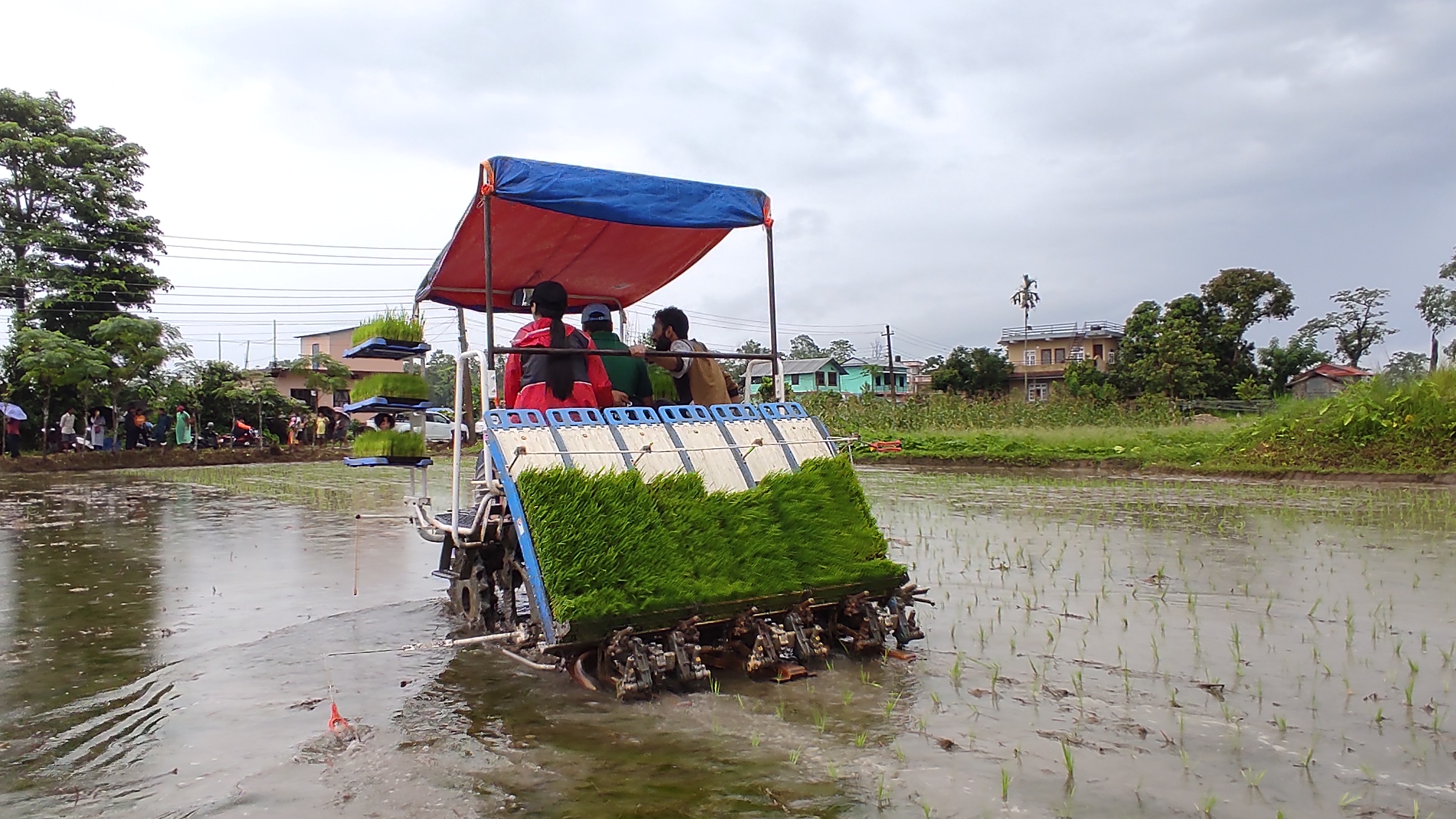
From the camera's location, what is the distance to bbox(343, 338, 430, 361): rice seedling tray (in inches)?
251

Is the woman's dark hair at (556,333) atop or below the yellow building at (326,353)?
below

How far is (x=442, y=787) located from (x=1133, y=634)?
12.7ft

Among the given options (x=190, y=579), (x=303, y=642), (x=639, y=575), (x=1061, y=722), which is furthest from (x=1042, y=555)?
(x=190, y=579)

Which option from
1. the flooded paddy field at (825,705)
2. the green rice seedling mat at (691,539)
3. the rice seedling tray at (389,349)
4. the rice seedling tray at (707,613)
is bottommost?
the flooded paddy field at (825,705)

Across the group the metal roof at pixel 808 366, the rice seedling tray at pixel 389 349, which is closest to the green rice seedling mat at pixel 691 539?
the rice seedling tray at pixel 389 349

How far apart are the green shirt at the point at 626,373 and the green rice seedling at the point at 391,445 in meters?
1.59

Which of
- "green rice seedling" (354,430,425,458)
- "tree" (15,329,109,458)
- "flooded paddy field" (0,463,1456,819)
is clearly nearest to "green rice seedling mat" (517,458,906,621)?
"flooded paddy field" (0,463,1456,819)

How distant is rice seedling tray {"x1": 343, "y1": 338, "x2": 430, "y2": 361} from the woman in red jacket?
4.49 ft

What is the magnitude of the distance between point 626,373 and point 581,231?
101 centimetres

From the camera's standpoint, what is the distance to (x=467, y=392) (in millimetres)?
6230

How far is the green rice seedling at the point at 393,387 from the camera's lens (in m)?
6.43

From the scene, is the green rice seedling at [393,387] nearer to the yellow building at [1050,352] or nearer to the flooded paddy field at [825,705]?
the flooded paddy field at [825,705]

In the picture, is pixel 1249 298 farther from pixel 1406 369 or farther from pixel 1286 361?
pixel 1406 369

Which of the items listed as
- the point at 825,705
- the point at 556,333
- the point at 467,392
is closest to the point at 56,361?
the point at 467,392
